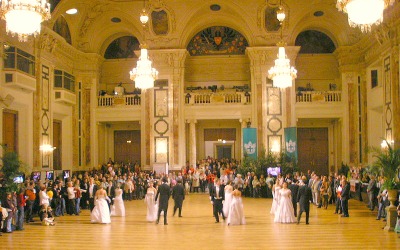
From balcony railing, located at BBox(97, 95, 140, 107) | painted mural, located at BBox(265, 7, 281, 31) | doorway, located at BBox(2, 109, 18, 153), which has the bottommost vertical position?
doorway, located at BBox(2, 109, 18, 153)

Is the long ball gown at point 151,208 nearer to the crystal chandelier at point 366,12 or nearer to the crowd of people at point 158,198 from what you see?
the crowd of people at point 158,198

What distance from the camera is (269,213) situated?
1809cm

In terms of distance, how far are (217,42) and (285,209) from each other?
62.6 ft

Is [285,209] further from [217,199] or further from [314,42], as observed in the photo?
[314,42]

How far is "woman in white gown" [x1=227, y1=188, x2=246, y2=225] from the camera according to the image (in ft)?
49.1

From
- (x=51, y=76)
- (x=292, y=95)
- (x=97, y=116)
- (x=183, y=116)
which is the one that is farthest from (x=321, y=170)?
(x=51, y=76)

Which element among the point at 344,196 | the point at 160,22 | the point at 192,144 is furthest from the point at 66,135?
the point at 344,196

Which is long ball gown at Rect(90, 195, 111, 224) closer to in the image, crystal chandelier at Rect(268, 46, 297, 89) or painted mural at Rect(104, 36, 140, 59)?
crystal chandelier at Rect(268, 46, 297, 89)

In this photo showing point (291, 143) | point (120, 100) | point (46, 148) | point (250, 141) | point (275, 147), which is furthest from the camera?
point (120, 100)

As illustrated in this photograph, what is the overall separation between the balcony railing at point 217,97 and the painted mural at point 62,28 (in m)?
7.32

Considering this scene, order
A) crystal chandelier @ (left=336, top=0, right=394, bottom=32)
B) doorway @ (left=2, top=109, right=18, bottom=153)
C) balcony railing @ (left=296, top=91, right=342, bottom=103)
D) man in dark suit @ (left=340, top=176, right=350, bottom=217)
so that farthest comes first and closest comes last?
balcony railing @ (left=296, top=91, right=342, bottom=103) < doorway @ (left=2, top=109, right=18, bottom=153) < man in dark suit @ (left=340, top=176, right=350, bottom=217) < crystal chandelier @ (left=336, top=0, right=394, bottom=32)

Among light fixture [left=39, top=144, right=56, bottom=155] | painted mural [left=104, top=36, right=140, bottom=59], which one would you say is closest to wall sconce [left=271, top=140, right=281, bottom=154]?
painted mural [left=104, top=36, right=140, bottom=59]

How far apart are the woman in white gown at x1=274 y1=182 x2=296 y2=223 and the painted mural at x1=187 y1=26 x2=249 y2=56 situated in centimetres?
1838

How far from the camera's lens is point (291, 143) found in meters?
27.5
